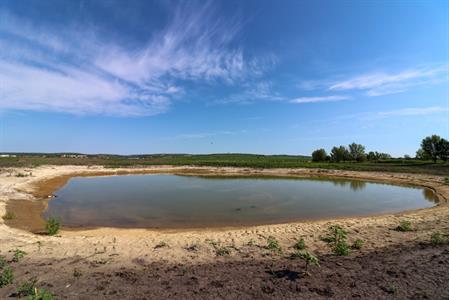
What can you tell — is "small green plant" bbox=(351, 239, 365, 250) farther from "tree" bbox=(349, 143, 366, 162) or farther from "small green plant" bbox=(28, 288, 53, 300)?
"tree" bbox=(349, 143, 366, 162)

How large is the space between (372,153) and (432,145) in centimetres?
2276

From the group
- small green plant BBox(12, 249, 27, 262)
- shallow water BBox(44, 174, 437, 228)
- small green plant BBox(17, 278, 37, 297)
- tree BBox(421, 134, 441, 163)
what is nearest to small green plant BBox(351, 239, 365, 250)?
shallow water BBox(44, 174, 437, 228)

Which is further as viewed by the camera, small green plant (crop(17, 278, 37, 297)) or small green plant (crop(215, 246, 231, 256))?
small green plant (crop(215, 246, 231, 256))

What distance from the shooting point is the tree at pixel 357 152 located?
254 feet

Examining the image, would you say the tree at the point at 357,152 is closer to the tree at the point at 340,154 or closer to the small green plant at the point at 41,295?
the tree at the point at 340,154

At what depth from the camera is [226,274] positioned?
21.5 ft

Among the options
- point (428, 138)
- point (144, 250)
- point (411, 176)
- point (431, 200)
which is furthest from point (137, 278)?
point (428, 138)

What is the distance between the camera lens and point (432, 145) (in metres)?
64.4

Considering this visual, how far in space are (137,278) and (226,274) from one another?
2.18m

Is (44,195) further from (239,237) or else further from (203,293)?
(203,293)

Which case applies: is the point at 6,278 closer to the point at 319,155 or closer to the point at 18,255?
the point at 18,255

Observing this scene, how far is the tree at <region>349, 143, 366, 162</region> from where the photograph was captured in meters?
77.4

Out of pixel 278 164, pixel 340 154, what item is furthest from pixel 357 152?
pixel 278 164

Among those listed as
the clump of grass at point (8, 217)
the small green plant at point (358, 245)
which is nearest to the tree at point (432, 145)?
the small green plant at point (358, 245)
